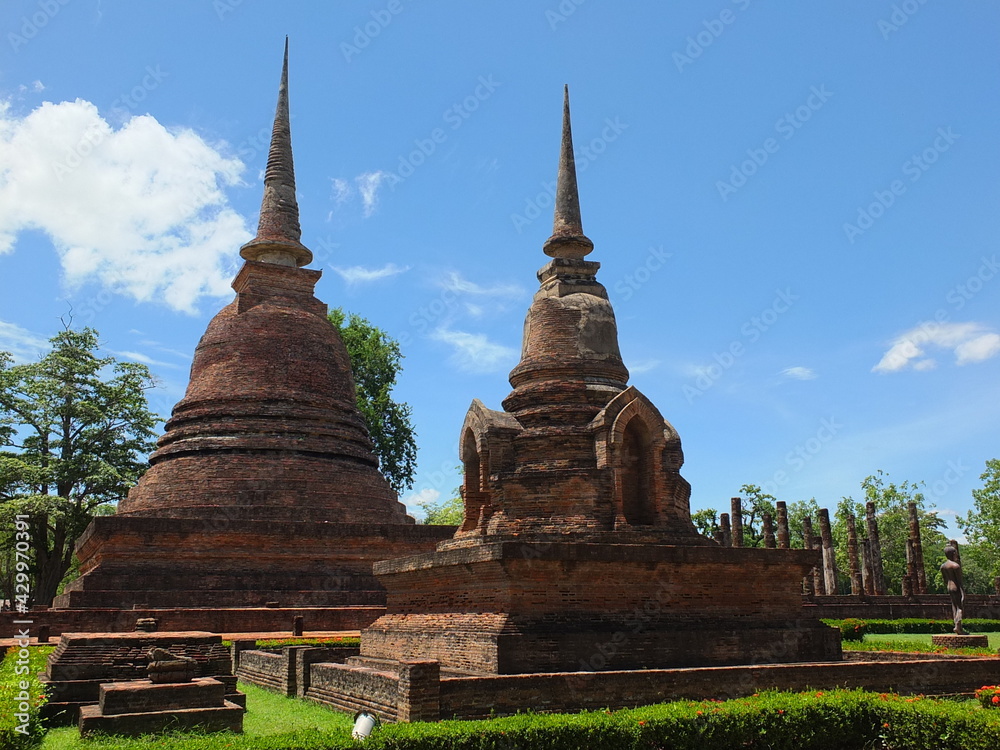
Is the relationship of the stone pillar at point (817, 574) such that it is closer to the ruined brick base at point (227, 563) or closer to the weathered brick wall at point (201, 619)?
the ruined brick base at point (227, 563)

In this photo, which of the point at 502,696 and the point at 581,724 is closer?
the point at 581,724

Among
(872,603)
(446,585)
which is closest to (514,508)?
(446,585)

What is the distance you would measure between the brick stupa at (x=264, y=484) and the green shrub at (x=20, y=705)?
732cm

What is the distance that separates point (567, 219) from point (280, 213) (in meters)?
13.4

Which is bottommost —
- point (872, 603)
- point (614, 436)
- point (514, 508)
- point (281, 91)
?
point (872, 603)

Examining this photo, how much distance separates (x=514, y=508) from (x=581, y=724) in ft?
17.5

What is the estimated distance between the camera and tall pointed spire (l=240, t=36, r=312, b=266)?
26.0m

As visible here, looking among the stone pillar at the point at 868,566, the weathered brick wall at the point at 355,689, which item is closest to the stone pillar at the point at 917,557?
the stone pillar at the point at 868,566

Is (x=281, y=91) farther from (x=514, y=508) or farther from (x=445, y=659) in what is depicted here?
(x=445, y=659)

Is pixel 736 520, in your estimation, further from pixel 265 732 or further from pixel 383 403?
pixel 265 732

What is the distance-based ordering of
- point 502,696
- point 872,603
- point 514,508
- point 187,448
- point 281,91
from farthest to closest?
1. point 872,603
2. point 281,91
3. point 187,448
4. point 514,508
5. point 502,696

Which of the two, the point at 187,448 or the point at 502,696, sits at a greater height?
the point at 187,448

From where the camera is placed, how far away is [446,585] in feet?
40.7

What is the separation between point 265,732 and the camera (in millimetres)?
9758
